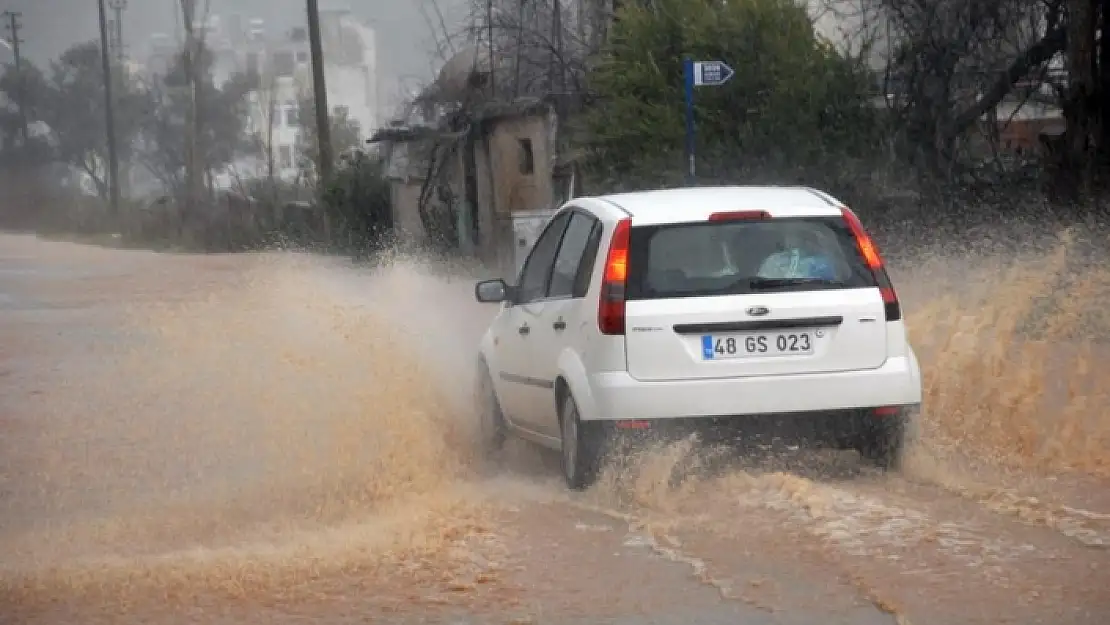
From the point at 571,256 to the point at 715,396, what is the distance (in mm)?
1433

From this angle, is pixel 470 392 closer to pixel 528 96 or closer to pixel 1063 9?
pixel 1063 9

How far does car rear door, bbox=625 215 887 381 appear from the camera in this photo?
28.8ft

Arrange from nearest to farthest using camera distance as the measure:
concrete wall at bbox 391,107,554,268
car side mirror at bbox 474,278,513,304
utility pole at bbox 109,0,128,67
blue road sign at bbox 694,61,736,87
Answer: car side mirror at bbox 474,278,513,304 < blue road sign at bbox 694,61,736,87 < concrete wall at bbox 391,107,554,268 < utility pole at bbox 109,0,128,67

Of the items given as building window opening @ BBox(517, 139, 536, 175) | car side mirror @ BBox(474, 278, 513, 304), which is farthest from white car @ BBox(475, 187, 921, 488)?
building window opening @ BBox(517, 139, 536, 175)

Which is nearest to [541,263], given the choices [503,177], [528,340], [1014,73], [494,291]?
[494,291]

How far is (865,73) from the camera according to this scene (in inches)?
979

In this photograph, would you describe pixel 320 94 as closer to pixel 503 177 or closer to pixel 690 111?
pixel 503 177

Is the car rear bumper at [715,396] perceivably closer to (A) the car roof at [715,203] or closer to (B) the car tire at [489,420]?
(A) the car roof at [715,203]

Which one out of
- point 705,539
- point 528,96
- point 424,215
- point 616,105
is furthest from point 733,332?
point 424,215

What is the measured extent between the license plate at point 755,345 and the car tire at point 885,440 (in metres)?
0.55

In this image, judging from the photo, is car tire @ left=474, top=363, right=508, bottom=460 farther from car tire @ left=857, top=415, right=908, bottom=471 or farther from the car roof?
car tire @ left=857, top=415, right=908, bottom=471

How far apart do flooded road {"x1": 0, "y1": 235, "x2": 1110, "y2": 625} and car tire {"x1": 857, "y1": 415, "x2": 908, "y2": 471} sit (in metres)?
0.10

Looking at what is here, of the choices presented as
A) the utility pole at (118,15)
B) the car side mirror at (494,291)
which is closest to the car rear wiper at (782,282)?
the car side mirror at (494,291)

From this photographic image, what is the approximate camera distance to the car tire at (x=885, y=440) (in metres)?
9.11
